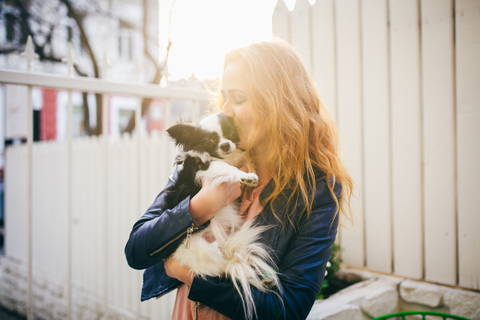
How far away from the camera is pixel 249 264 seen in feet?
3.84

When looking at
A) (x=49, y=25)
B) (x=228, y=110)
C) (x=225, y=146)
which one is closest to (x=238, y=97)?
(x=228, y=110)

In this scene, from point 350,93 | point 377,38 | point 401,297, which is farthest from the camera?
point 350,93

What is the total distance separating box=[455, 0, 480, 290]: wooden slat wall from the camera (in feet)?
6.10

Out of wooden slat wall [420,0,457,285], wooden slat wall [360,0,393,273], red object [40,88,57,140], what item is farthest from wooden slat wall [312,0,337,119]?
red object [40,88,57,140]

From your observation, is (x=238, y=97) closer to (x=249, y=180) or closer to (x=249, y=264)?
(x=249, y=180)

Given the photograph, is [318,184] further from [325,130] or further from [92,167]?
[92,167]

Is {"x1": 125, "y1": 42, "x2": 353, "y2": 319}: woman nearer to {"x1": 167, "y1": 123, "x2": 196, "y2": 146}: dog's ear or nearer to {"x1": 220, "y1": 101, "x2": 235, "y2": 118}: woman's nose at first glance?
{"x1": 220, "y1": 101, "x2": 235, "y2": 118}: woman's nose

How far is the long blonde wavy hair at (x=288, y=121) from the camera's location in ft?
4.18

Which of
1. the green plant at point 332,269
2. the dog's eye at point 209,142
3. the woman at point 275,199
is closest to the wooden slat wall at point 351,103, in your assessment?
the green plant at point 332,269

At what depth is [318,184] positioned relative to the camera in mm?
1236

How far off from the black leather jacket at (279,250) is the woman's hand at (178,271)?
49mm

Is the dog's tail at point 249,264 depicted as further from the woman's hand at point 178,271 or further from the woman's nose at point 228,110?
the woman's nose at point 228,110

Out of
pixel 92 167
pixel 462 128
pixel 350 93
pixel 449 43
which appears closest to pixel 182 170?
pixel 350 93

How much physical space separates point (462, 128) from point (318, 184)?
4.71 feet
